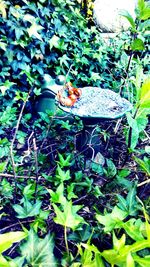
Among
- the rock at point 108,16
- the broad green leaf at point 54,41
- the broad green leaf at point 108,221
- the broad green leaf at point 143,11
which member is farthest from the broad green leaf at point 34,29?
the rock at point 108,16

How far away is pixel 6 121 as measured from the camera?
7.27ft

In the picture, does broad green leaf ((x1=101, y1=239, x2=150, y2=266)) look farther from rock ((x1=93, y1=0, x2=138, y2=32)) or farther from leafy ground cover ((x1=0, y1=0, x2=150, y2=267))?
rock ((x1=93, y1=0, x2=138, y2=32))

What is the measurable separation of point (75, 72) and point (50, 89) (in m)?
0.47

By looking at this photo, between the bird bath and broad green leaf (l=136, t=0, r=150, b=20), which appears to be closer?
broad green leaf (l=136, t=0, r=150, b=20)

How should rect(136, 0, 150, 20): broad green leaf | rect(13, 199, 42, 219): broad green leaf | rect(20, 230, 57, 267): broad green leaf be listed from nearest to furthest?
rect(20, 230, 57, 267): broad green leaf < rect(13, 199, 42, 219): broad green leaf < rect(136, 0, 150, 20): broad green leaf

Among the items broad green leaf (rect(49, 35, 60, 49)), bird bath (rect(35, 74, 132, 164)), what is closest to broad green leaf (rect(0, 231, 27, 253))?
bird bath (rect(35, 74, 132, 164))

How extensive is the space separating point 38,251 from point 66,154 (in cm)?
90

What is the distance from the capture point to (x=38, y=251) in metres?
0.81

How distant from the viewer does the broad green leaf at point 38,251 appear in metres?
0.78

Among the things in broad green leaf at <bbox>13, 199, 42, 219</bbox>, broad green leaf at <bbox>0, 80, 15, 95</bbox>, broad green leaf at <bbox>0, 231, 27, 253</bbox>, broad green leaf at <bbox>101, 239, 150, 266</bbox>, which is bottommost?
broad green leaf at <bbox>0, 80, 15, 95</bbox>

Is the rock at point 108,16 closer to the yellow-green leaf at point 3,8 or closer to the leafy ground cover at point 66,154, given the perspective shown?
the leafy ground cover at point 66,154

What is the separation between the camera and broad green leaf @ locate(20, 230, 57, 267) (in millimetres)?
780

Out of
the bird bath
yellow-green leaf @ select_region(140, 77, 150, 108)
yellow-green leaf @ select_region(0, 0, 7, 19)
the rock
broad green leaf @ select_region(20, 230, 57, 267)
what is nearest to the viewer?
broad green leaf @ select_region(20, 230, 57, 267)

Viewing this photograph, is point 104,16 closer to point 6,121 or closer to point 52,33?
point 52,33
